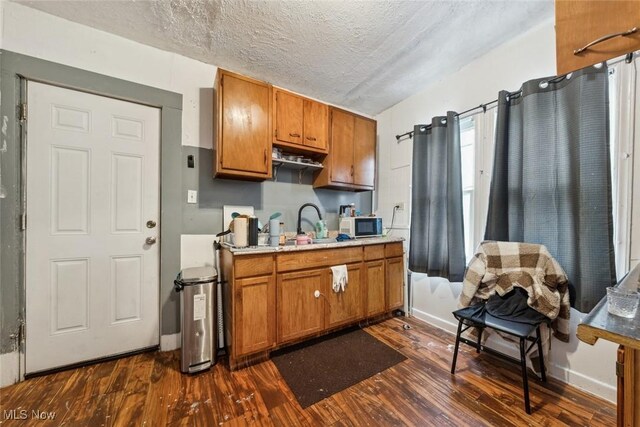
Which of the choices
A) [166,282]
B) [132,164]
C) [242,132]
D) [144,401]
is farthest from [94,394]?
[242,132]

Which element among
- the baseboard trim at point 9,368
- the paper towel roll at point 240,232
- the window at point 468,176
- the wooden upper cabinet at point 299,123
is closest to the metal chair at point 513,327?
the window at point 468,176

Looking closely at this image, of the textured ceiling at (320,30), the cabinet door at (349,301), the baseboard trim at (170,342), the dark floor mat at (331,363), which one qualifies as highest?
the textured ceiling at (320,30)

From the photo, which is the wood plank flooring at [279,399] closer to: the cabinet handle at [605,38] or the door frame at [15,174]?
the door frame at [15,174]

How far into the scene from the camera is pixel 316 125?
2510mm

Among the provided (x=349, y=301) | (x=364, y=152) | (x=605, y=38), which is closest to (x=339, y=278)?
(x=349, y=301)

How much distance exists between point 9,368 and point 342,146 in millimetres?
3185

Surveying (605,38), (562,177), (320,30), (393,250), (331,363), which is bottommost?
(331,363)

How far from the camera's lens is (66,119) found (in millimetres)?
1778

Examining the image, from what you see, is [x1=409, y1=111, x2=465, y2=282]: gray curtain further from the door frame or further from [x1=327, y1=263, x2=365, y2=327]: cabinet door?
the door frame

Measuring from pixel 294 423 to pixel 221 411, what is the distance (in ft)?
1.48

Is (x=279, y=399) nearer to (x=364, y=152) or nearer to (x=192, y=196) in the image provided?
(x=192, y=196)

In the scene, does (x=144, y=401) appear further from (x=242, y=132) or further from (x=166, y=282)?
(x=242, y=132)

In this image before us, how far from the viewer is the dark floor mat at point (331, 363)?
1605mm

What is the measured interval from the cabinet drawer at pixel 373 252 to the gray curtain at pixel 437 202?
1.15ft
